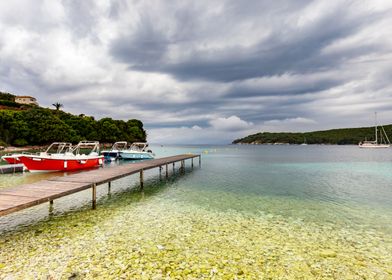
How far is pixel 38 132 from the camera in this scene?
61469mm

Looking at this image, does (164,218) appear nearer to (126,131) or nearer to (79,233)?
(79,233)

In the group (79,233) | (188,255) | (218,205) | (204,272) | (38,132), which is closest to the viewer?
(204,272)

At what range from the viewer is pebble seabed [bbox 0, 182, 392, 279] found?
243 inches

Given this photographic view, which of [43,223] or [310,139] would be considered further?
[310,139]

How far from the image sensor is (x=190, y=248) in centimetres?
758

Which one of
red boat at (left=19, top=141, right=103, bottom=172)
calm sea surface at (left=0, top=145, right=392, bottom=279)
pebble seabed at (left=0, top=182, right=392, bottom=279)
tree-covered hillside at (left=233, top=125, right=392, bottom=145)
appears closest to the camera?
pebble seabed at (left=0, top=182, right=392, bottom=279)

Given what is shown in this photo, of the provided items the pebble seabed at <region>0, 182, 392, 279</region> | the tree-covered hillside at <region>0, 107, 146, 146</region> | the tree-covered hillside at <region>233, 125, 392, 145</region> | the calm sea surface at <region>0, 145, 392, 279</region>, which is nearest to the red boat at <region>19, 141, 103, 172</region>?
the calm sea surface at <region>0, 145, 392, 279</region>

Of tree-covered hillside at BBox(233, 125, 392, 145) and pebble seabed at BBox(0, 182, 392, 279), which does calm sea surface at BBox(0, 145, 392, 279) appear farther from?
tree-covered hillside at BBox(233, 125, 392, 145)

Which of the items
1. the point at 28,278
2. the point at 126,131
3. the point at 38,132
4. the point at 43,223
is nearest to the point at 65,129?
the point at 38,132

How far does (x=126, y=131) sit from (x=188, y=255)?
329ft

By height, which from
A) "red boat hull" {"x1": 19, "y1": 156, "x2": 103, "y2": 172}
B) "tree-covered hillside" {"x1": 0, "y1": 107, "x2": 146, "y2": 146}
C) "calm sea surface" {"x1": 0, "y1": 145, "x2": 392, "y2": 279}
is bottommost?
"calm sea surface" {"x1": 0, "y1": 145, "x2": 392, "y2": 279}

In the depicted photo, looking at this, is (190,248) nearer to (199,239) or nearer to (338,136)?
(199,239)

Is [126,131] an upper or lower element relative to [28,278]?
upper

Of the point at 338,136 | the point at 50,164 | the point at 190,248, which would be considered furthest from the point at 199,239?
the point at 338,136
